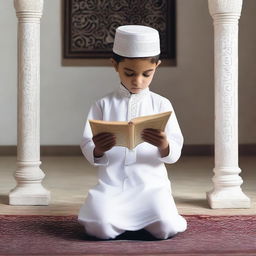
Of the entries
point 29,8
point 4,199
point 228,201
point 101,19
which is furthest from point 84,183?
point 101,19

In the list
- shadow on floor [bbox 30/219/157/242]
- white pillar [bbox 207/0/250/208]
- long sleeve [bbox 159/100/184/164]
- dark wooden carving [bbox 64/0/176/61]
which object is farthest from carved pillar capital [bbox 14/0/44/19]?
dark wooden carving [bbox 64/0/176/61]

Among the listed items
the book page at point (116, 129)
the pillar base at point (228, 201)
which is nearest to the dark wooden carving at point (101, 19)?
the pillar base at point (228, 201)

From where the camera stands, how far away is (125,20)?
31.8ft

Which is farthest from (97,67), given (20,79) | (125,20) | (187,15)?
(20,79)

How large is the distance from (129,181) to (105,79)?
5.44 metres

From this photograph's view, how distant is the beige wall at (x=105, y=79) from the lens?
9.67 meters

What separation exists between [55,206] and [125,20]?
185 inches

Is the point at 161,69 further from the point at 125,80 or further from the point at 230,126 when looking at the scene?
the point at 125,80

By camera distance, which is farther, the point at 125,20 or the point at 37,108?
the point at 125,20

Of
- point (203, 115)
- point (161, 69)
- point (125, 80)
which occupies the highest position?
point (125, 80)

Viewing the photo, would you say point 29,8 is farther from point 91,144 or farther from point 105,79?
point 105,79

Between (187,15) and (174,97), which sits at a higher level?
(187,15)

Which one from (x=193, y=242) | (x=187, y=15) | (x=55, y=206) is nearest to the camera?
(x=193, y=242)

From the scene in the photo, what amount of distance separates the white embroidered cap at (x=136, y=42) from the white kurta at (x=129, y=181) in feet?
0.94
